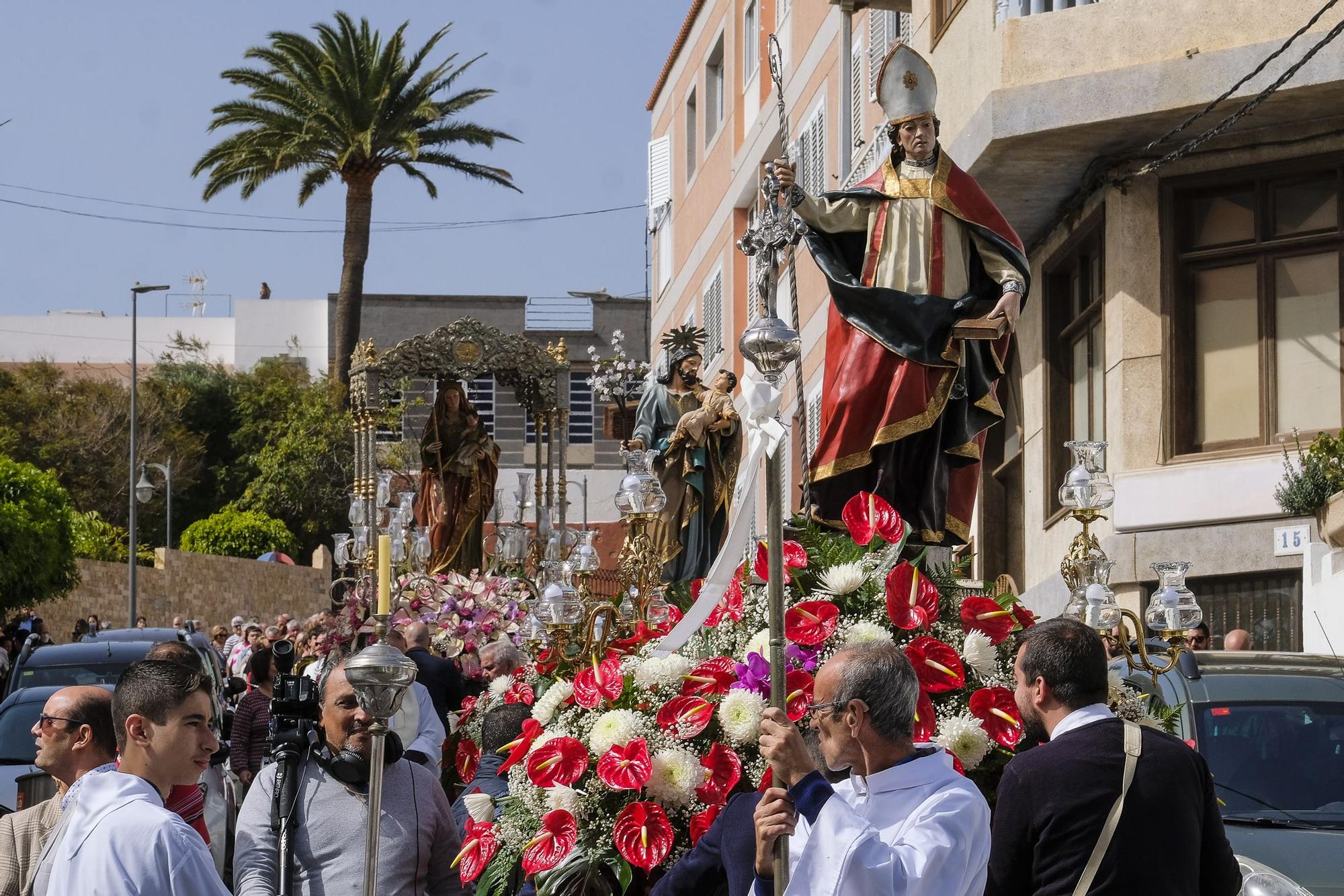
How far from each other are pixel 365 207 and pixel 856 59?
18.2 m

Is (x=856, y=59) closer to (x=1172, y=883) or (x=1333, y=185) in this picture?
(x=1333, y=185)

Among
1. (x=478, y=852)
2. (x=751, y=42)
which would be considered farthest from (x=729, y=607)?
(x=751, y=42)

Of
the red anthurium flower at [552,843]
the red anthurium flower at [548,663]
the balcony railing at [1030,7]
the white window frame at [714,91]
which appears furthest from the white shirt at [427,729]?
the white window frame at [714,91]

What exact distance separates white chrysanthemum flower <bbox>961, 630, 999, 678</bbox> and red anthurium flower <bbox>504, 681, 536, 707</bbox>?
2150 mm

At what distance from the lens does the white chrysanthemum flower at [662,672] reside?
6.55 meters

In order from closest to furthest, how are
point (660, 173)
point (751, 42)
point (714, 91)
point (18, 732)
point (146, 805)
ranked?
point (146, 805) < point (18, 732) < point (751, 42) < point (714, 91) < point (660, 173)

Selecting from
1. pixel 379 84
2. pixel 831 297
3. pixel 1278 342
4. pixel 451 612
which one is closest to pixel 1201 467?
pixel 1278 342

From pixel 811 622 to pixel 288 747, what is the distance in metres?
1.70

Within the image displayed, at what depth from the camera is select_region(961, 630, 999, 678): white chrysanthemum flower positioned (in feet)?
21.3

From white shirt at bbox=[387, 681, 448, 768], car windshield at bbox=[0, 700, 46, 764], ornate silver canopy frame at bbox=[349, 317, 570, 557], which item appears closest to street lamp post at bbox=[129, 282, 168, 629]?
ornate silver canopy frame at bbox=[349, 317, 570, 557]

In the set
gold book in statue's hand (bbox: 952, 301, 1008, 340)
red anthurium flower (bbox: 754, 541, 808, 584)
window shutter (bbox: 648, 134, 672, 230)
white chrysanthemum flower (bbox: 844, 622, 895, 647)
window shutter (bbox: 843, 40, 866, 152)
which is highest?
window shutter (bbox: 648, 134, 672, 230)

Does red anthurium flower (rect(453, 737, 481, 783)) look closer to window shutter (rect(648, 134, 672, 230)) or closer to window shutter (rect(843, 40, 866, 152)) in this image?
window shutter (rect(843, 40, 866, 152))

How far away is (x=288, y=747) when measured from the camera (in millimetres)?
5781

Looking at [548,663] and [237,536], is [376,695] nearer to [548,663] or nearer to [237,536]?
[548,663]
